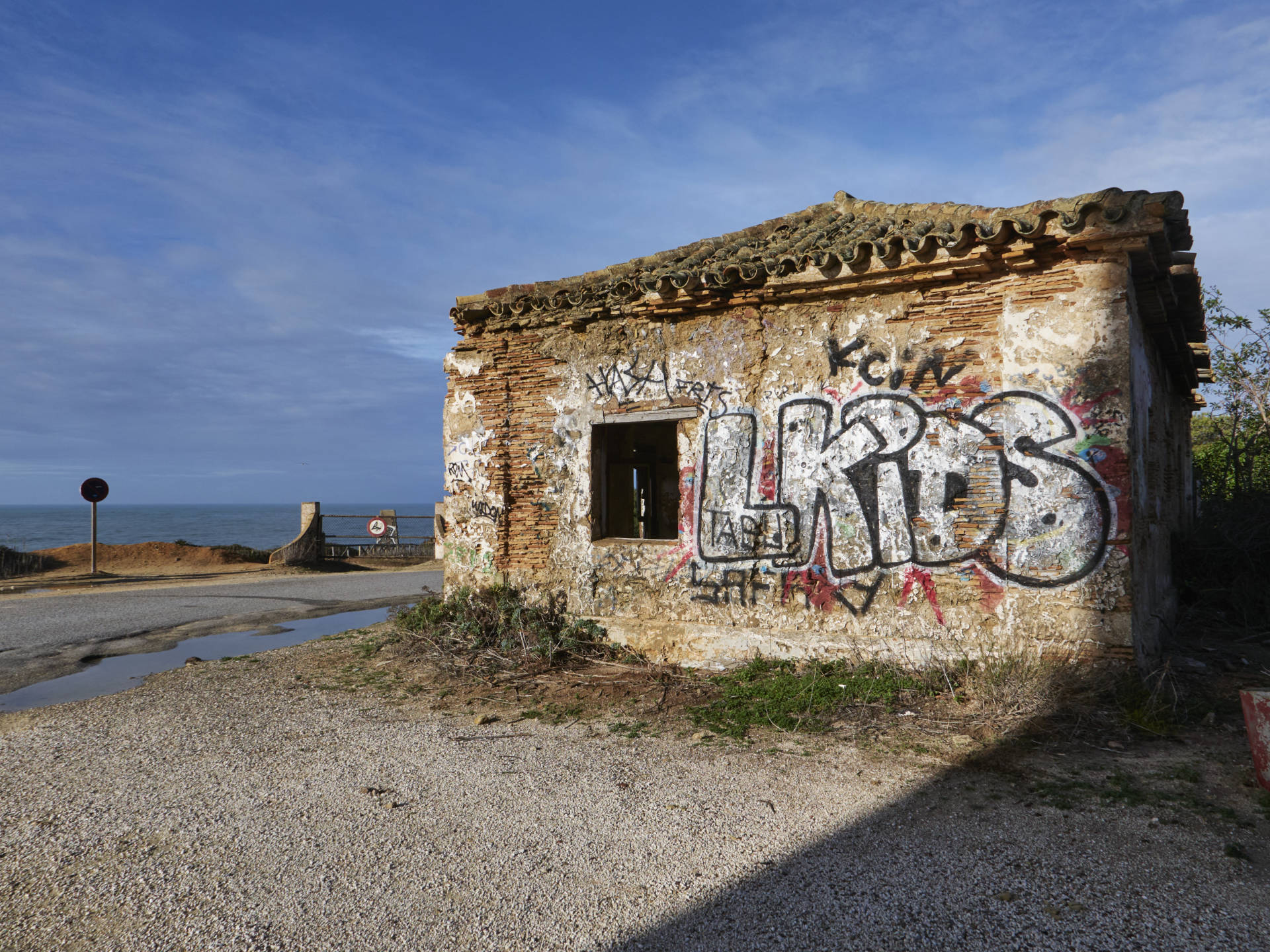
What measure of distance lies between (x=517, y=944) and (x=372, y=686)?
14.5 ft

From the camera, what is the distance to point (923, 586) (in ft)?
19.2

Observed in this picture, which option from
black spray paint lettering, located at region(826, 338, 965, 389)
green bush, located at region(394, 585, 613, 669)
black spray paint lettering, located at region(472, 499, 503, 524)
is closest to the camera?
black spray paint lettering, located at region(826, 338, 965, 389)

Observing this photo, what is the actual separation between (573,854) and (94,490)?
58.2 ft

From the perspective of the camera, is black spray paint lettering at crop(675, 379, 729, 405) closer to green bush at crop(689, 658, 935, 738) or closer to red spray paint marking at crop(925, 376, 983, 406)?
red spray paint marking at crop(925, 376, 983, 406)

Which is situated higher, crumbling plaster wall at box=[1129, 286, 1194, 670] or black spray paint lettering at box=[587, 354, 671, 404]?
black spray paint lettering at box=[587, 354, 671, 404]

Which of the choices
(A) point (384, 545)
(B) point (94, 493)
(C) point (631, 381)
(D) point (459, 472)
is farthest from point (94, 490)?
(C) point (631, 381)

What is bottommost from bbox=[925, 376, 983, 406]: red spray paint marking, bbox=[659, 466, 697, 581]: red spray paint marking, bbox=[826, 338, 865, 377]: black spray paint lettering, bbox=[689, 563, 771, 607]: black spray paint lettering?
bbox=[689, 563, 771, 607]: black spray paint lettering

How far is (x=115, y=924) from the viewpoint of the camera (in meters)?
2.86

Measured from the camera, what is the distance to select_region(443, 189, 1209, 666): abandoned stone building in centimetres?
533

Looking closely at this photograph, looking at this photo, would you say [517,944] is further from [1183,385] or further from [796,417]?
[1183,385]

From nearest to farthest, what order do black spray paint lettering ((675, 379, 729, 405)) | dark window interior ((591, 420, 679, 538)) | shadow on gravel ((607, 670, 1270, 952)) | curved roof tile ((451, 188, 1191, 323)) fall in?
shadow on gravel ((607, 670, 1270, 952))
curved roof tile ((451, 188, 1191, 323))
black spray paint lettering ((675, 379, 729, 405))
dark window interior ((591, 420, 679, 538))

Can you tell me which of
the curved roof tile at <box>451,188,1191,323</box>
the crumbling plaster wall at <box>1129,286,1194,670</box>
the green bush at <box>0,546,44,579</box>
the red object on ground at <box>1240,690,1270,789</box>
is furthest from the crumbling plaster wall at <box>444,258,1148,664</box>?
the green bush at <box>0,546,44,579</box>

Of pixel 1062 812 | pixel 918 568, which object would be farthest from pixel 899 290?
pixel 1062 812

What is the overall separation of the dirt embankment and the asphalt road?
3312mm
